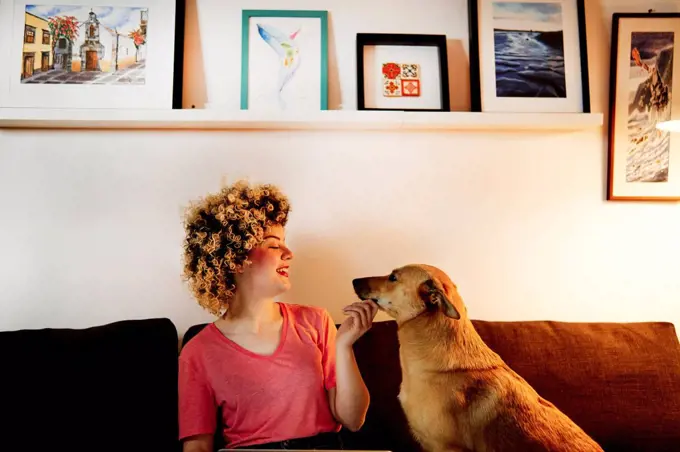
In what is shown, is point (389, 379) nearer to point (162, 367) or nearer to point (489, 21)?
point (162, 367)

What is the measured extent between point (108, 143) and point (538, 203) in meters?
1.57

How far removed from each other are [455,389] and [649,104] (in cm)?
148

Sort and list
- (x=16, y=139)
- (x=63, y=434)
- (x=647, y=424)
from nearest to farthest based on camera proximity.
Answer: (x=63, y=434), (x=647, y=424), (x=16, y=139)

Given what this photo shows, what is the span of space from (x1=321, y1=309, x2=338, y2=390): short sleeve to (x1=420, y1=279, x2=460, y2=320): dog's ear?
1.06ft

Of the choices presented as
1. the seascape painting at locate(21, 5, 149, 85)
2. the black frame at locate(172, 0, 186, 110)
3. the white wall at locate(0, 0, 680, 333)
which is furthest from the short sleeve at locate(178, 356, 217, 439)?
the seascape painting at locate(21, 5, 149, 85)

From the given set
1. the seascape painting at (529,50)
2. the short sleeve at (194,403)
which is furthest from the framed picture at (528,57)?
the short sleeve at (194,403)

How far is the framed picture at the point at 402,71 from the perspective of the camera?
6.28 ft

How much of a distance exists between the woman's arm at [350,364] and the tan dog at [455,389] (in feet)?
0.20

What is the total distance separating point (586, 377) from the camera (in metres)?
1.56

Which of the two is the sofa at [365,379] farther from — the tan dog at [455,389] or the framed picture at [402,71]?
the framed picture at [402,71]

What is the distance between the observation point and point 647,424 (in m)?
1.51

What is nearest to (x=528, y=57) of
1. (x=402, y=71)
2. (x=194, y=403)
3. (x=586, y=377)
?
(x=402, y=71)

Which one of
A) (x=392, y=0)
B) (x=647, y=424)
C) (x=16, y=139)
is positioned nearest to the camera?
(x=647, y=424)

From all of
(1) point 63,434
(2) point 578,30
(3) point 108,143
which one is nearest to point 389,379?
(1) point 63,434
